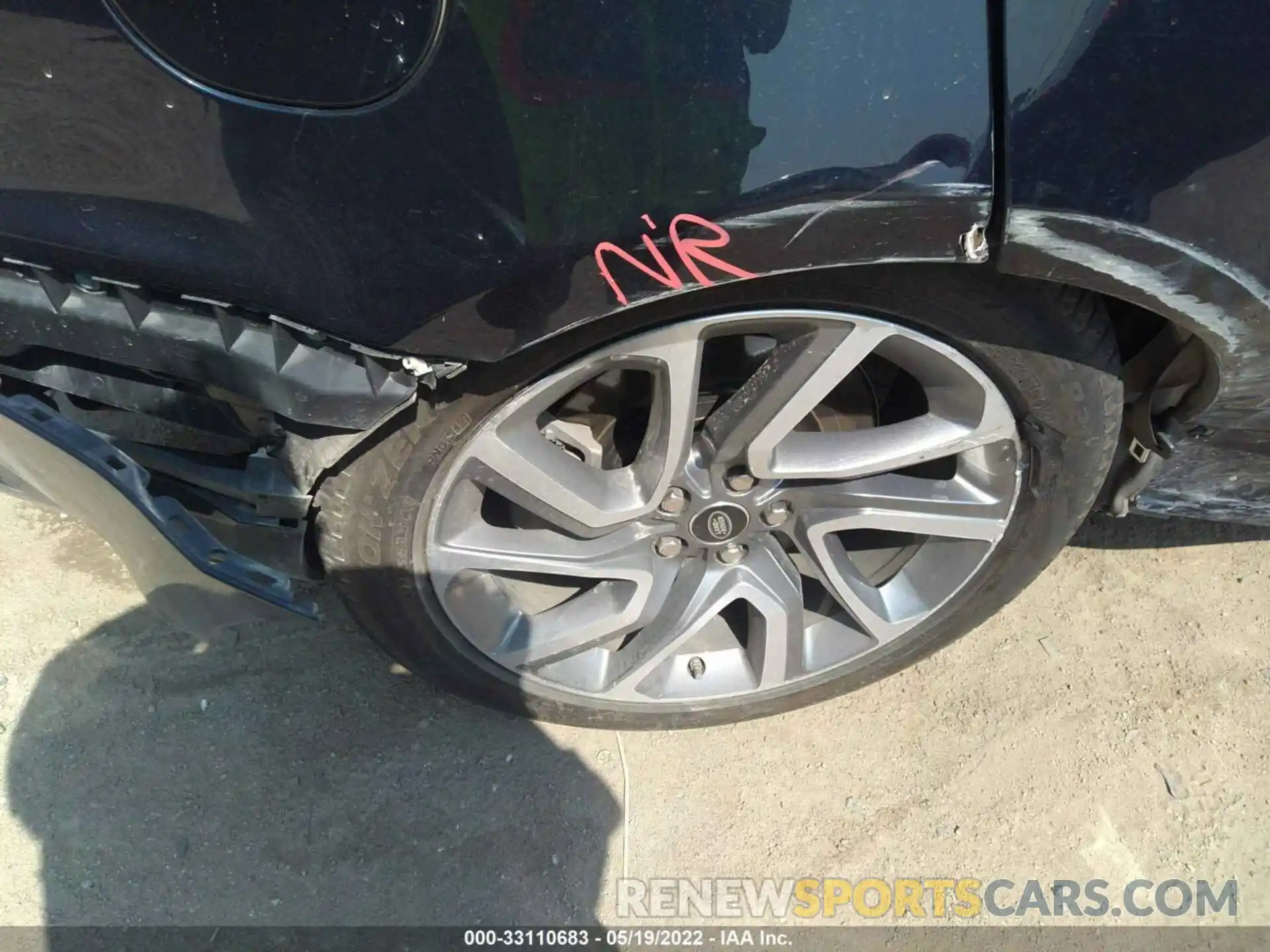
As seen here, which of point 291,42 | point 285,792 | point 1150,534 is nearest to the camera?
point 291,42

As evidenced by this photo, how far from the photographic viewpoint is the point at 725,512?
1.76 m

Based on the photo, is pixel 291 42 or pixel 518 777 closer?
pixel 291 42

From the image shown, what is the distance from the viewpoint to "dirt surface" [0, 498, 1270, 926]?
1.96 meters

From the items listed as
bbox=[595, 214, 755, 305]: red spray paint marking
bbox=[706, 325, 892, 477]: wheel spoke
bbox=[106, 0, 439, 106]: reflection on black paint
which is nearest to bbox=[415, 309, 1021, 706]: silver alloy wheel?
bbox=[706, 325, 892, 477]: wheel spoke

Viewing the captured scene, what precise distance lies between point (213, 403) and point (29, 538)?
1214 millimetres

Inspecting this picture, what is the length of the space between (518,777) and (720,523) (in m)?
0.77

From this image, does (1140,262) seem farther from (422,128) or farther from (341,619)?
(341,619)

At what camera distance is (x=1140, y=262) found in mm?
1279

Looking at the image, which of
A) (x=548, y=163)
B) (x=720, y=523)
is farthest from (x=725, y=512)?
(x=548, y=163)

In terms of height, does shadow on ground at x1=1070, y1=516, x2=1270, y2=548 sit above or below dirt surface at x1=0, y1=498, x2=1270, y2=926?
above

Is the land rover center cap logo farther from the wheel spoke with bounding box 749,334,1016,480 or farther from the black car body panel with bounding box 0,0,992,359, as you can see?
the black car body panel with bounding box 0,0,992,359

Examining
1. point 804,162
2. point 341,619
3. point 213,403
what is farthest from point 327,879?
point 804,162

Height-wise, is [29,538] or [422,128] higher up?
[422,128]

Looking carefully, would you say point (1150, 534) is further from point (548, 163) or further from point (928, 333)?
point (548, 163)
